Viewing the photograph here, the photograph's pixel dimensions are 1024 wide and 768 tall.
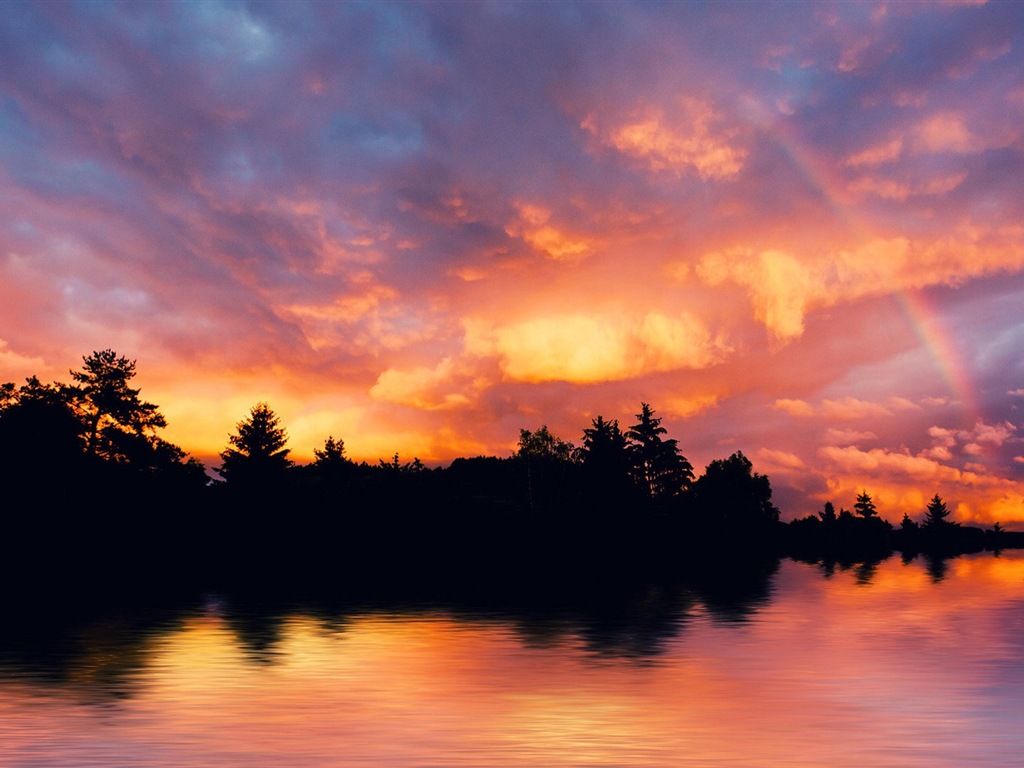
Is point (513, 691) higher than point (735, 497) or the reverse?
the reverse

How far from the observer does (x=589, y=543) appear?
11500cm

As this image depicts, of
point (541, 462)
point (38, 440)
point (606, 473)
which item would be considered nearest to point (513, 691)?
point (38, 440)

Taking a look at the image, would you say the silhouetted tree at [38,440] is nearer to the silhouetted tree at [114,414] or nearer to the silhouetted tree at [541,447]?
the silhouetted tree at [114,414]

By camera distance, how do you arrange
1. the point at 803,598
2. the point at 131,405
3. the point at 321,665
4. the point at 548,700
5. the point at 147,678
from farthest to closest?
the point at 131,405 → the point at 803,598 → the point at 321,665 → the point at 147,678 → the point at 548,700

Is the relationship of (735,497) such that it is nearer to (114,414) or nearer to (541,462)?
(541,462)

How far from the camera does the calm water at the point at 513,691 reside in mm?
15617

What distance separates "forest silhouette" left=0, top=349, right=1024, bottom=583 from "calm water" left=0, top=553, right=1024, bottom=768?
39.1 metres

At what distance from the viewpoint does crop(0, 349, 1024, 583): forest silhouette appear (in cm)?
8825

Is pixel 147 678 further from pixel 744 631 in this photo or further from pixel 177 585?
pixel 177 585

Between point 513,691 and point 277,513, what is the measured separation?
271 feet

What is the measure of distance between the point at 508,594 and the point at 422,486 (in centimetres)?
7513

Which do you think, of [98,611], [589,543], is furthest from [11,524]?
[589,543]

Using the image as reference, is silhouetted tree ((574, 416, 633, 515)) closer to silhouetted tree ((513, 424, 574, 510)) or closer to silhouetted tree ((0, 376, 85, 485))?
silhouetted tree ((513, 424, 574, 510))

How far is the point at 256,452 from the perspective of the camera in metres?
120
